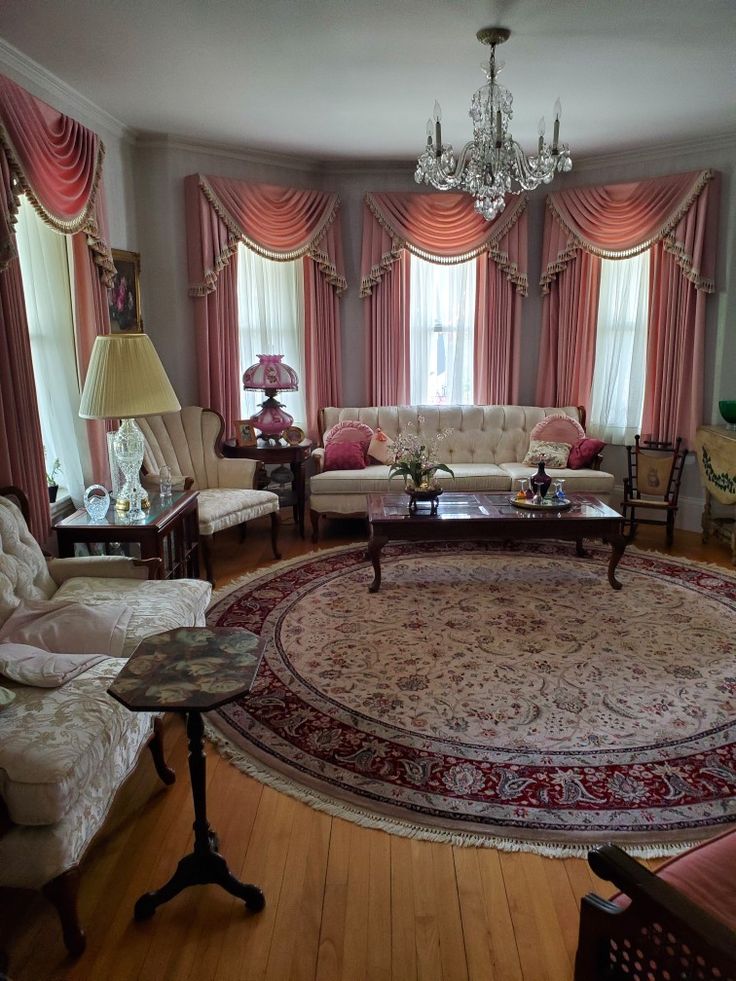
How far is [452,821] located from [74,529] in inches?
85.0

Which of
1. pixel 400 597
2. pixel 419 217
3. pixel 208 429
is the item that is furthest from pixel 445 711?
pixel 419 217

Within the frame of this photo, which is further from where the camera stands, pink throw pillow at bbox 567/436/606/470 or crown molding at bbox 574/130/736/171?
pink throw pillow at bbox 567/436/606/470

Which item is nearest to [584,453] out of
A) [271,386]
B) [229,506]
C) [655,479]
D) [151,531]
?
[655,479]

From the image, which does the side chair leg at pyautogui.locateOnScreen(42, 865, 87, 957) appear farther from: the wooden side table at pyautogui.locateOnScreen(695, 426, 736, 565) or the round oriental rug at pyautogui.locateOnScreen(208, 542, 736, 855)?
the wooden side table at pyautogui.locateOnScreen(695, 426, 736, 565)

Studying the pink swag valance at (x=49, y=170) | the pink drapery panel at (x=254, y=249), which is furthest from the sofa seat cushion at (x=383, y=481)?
the pink swag valance at (x=49, y=170)

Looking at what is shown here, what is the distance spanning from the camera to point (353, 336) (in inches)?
241

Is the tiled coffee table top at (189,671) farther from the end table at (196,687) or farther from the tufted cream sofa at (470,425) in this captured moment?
the tufted cream sofa at (470,425)

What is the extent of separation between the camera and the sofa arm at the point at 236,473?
4.95 m

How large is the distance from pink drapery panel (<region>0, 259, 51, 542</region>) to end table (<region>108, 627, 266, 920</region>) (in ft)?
5.39

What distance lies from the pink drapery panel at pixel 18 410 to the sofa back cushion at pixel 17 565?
0.35 meters

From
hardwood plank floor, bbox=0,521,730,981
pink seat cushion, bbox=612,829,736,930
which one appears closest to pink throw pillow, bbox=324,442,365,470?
hardwood plank floor, bbox=0,521,730,981

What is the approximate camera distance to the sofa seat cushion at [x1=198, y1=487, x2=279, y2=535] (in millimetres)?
4320

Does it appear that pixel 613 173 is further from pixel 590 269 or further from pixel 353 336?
pixel 353 336

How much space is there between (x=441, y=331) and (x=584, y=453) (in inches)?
65.3
